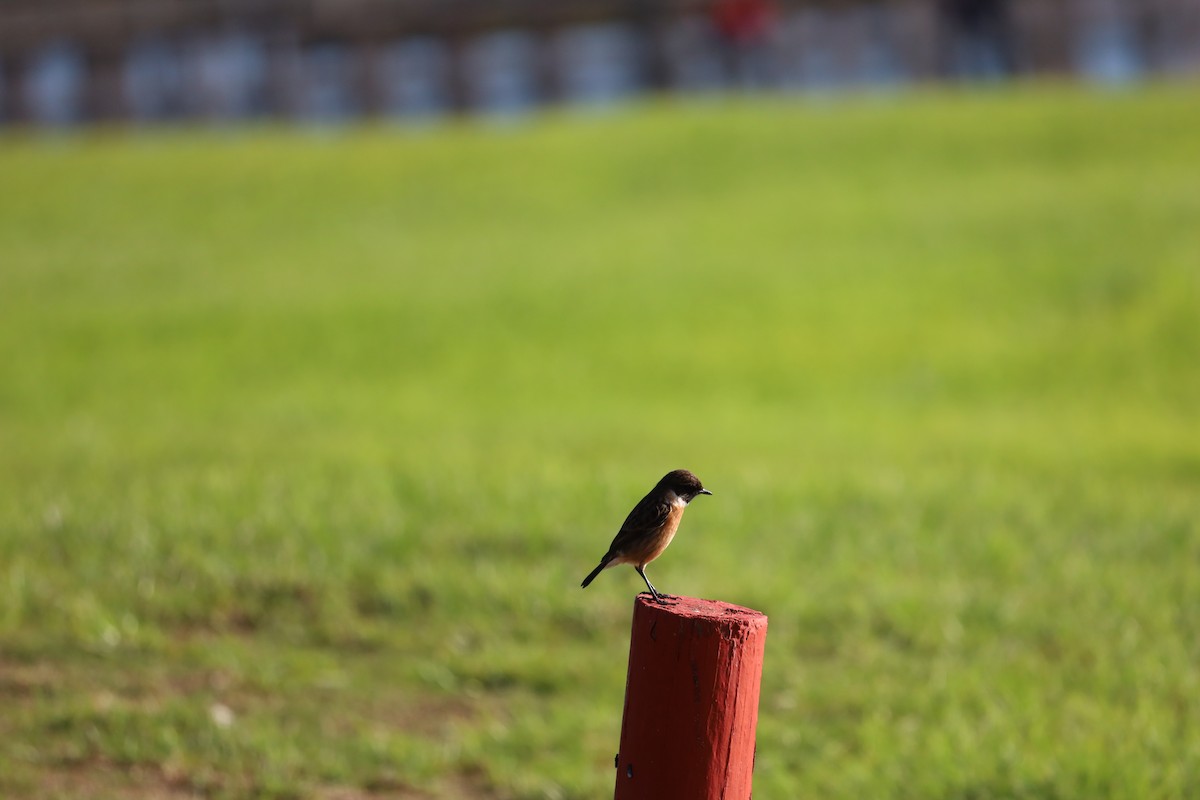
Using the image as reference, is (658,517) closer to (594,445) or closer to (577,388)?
(594,445)

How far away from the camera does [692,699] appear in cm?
305

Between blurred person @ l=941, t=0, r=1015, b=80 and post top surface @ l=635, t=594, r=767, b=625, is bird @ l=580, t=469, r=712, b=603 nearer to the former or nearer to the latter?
post top surface @ l=635, t=594, r=767, b=625

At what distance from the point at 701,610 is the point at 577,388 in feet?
34.1

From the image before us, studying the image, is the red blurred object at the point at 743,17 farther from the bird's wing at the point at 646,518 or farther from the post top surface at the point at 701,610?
the post top surface at the point at 701,610

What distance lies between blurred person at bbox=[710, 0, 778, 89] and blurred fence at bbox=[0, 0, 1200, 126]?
35mm

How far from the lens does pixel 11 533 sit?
7273 mm

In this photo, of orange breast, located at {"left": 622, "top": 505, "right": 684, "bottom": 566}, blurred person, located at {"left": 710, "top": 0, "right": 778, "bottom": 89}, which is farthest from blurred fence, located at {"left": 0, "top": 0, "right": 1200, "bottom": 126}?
orange breast, located at {"left": 622, "top": 505, "right": 684, "bottom": 566}

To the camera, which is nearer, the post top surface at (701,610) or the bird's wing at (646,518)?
the post top surface at (701,610)

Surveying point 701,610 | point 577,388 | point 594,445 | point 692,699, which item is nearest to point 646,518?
point 701,610

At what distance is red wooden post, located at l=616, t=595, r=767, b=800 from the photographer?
303 centimetres

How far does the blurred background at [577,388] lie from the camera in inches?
220

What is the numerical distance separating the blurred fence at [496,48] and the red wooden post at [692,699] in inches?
988

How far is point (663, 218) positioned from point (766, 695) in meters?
14.7

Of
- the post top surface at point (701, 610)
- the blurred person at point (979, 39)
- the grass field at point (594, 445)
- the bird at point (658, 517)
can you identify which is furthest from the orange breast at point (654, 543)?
the blurred person at point (979, 39)
